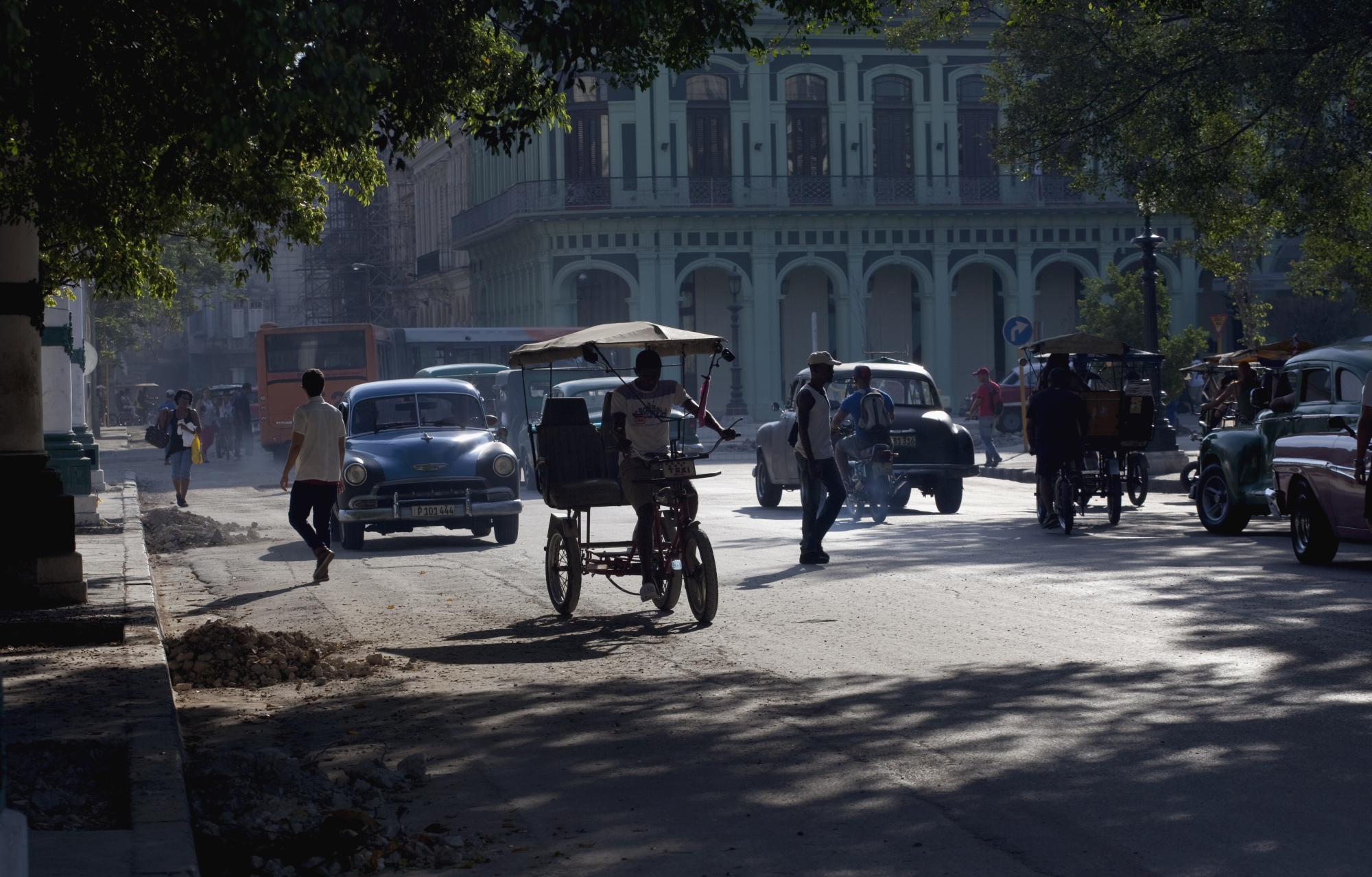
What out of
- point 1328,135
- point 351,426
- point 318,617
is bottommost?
point 318,617

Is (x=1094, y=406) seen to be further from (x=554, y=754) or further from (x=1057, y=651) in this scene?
(x=554, y=754)

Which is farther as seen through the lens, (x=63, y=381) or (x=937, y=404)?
(x=937, y=404)

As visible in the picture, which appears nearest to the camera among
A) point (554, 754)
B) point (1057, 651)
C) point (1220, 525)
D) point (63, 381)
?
point (554, 754)

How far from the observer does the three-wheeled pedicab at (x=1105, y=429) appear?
55.7ft

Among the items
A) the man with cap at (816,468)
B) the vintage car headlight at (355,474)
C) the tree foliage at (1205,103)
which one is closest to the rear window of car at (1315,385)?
the man with cap at (816,468)

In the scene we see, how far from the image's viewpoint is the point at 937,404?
2170cm

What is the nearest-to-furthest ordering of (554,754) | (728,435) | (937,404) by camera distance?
(554,754) < (728,435) < (937,404)

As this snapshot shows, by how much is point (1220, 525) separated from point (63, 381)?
1327 cm

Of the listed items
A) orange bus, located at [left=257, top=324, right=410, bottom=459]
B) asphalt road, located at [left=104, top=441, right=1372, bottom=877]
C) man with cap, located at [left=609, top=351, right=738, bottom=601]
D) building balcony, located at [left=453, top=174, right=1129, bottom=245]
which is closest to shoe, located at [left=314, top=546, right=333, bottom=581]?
asphalt road, located at [left=104, top=441, right=1372, bottom=877]

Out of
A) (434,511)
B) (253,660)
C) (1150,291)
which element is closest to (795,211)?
(1150,291)

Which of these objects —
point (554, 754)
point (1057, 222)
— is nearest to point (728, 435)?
point (554, 754)

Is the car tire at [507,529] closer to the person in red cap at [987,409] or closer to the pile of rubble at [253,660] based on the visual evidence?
the pile of rubble at [253,660]

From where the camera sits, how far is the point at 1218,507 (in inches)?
648

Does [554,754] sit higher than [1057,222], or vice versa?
[1057,222]
